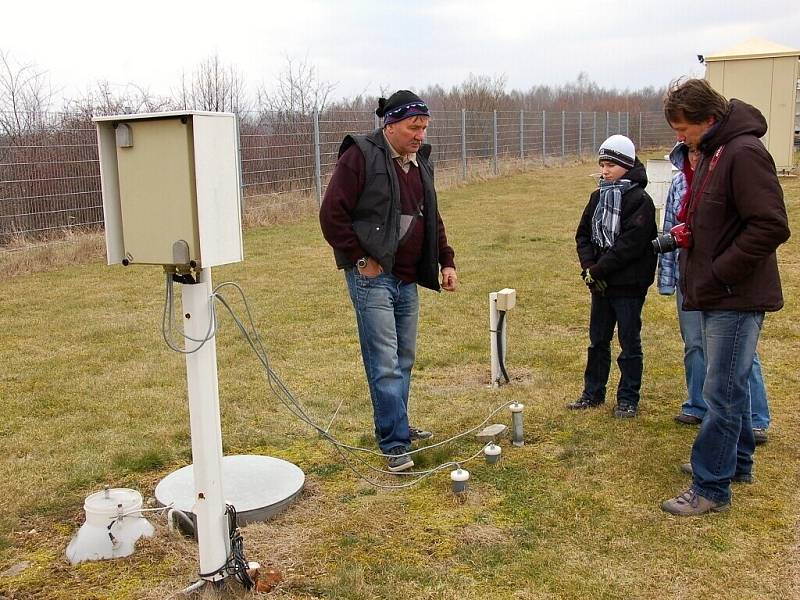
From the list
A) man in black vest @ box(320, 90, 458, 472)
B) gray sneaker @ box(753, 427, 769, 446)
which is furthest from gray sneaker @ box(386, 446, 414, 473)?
gray sneaker @ box(753, 427, 769, 446)

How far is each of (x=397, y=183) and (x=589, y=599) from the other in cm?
216

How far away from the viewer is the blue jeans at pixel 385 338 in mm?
4234

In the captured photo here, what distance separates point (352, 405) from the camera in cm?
538

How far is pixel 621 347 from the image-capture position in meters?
5.00

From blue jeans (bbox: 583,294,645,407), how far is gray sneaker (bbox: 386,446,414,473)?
4.83 feet

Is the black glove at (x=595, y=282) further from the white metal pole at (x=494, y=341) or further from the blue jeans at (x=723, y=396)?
the blue jeans at (x=723, y=396)

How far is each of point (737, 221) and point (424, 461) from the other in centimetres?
199

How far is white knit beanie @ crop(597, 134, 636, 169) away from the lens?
475cm

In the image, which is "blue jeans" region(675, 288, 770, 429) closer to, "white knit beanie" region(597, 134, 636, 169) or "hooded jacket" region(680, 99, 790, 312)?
"white knit beanie" region(597, 134, 636, 169)

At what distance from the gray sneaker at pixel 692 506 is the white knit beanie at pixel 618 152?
6.38 feet

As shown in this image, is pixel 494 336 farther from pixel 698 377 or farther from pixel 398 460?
pixel 398 460

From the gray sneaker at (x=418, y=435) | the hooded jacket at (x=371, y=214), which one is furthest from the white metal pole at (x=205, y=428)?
the gray sneaker at (x=418, y=435)

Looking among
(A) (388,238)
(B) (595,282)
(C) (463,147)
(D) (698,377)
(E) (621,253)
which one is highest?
(C) (463,147)

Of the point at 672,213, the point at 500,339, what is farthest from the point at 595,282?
the point at 500,339
